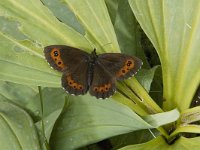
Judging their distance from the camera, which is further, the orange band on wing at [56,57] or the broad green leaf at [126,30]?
the broad green leaf at [126,30]

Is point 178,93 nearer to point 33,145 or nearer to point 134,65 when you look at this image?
point 134,65

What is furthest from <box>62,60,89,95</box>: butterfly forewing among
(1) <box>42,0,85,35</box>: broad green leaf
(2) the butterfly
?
(1) <box>42,0,85,35</box>: broad green leaf

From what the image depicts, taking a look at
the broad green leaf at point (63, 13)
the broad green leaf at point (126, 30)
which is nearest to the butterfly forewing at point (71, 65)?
the broad green leaf at point (63, 13)

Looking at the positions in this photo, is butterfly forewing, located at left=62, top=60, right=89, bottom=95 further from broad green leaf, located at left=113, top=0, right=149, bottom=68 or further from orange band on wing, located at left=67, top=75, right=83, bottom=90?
broad green leaf, located at left=113, top=0, right=149, bottom=68

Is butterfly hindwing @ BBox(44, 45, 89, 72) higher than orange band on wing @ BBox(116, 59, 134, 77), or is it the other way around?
butterfly hindwing @ BBox(44, 45, 89, 72)

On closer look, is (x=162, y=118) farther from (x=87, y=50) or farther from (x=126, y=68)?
(x=87, y=50)

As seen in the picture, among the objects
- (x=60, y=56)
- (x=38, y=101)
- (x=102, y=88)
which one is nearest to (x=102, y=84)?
(x=102, y=88)

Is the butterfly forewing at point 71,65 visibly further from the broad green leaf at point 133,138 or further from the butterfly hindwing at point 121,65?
the broad green leaf at point 133,138
